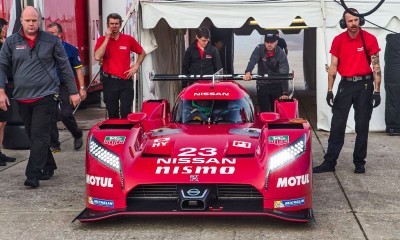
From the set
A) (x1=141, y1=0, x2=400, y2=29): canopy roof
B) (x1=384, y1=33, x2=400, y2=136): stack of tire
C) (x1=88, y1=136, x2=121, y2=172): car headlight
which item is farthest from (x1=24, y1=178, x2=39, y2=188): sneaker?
(x1=384, y1=33, x2=400, y2=136): stack of tire

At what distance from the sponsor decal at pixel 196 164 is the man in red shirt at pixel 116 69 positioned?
11.1 feet

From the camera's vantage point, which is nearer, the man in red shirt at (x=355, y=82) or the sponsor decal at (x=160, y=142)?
the sponsor decal at (x=160, y=142)

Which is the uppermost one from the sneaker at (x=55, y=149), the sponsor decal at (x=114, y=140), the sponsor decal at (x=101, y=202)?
the sponsor decal at (x=114, y=140)

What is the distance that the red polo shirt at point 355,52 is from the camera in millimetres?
8711

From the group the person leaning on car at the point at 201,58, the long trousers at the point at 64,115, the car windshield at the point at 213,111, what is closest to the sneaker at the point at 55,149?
the long trousers at the point at 64,115

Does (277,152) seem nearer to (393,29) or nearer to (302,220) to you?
(302,220)

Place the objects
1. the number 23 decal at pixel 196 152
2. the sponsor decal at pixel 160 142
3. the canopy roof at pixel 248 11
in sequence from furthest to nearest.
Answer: the canopy roof at pixel 248 11 → the sponsor decal at pixel 160 142 → the number 23 decal at pixel 196 152

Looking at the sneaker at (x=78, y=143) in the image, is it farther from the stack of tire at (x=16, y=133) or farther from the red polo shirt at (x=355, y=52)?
the red polo shirt at (x=355, y=52)

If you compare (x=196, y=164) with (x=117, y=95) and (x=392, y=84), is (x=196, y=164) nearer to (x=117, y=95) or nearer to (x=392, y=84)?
(x=117, y=95)

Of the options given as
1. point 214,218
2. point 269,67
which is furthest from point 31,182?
point 269,67

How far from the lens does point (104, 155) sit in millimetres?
6645

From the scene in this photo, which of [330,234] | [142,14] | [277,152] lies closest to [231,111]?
[277,152]

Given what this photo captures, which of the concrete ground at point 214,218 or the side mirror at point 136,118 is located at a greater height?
the side mirror at point 136,118

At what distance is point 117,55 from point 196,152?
3.55 meters
